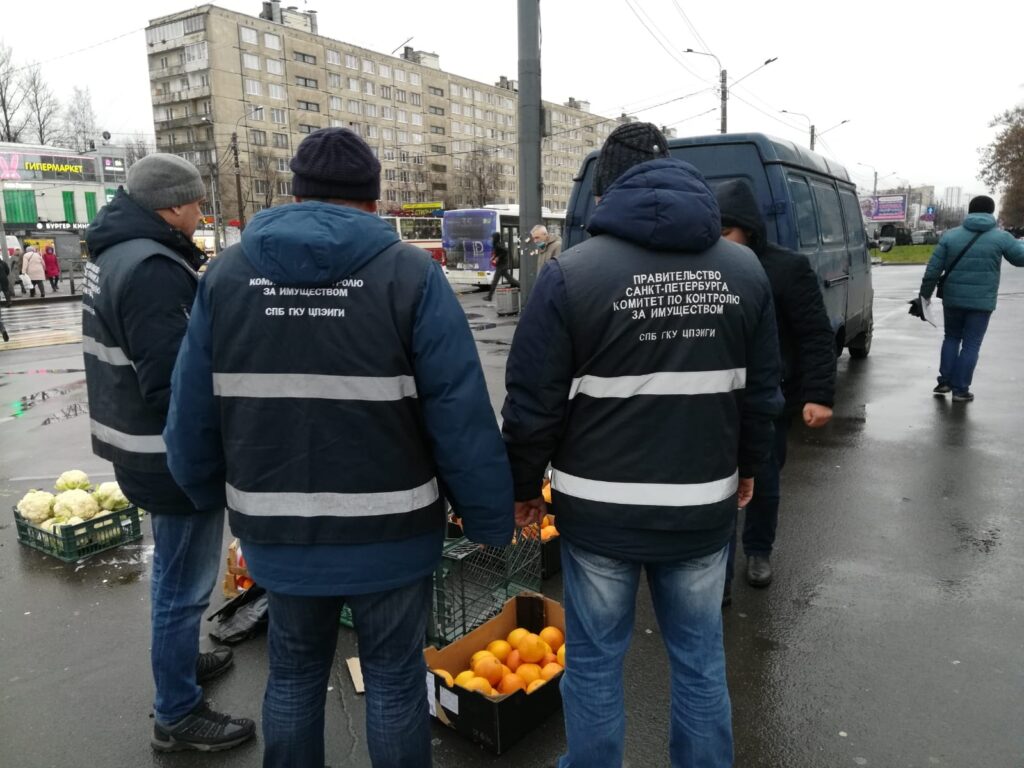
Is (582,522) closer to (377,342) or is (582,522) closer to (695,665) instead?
(695,665)

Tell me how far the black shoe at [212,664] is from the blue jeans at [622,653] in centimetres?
181

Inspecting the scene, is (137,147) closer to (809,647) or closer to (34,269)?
(34,269)

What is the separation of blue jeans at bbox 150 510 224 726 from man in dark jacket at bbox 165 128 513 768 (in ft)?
2.32

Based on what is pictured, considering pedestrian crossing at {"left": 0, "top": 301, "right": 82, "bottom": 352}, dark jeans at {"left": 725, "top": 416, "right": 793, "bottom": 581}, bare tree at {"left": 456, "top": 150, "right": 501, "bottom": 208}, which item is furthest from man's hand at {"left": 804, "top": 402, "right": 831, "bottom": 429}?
bare tree at {"left": 456, "top": 150, "right": 501, "bottom": 208}

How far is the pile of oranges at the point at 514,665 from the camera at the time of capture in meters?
2.86

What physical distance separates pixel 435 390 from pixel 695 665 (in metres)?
1.12

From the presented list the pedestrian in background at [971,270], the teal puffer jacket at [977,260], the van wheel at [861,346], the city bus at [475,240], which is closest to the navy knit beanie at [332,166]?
the pedestrian in background at [971,270]

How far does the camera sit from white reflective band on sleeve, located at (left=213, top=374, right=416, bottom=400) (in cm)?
190

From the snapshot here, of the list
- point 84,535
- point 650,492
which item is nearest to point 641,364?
point 650,492

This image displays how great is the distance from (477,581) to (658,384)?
2.16 metres

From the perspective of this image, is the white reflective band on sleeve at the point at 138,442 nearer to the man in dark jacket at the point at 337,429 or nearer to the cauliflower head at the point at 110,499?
the man in dark jacket at the point at 337,429

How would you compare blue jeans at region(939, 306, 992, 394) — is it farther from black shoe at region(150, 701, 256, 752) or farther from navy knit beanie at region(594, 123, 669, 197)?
black shoe at region(150, 701, 256, 752)

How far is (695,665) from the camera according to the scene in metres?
2.18

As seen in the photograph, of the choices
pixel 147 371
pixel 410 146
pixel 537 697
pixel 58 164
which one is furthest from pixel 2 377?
pixel 410 146
